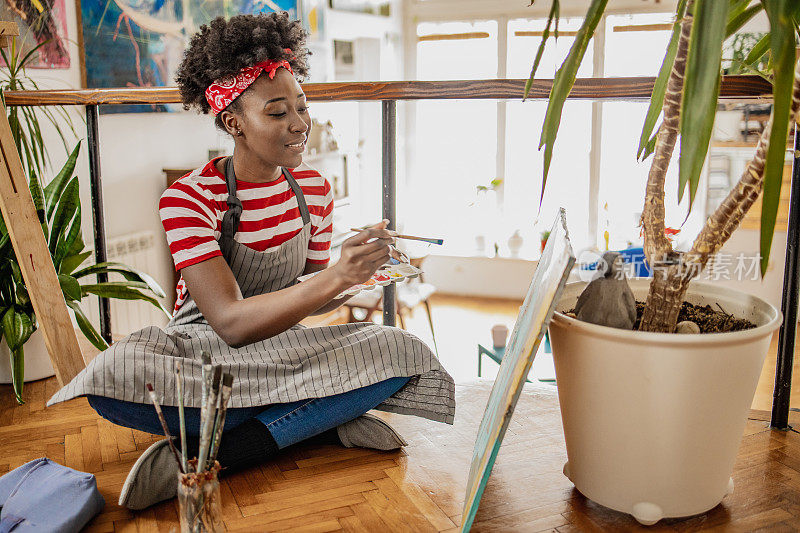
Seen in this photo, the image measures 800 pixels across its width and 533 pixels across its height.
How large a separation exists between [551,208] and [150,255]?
4.27 meters

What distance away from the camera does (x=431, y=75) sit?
766cm

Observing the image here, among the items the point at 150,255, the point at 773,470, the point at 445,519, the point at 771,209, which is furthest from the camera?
the point at 150,255

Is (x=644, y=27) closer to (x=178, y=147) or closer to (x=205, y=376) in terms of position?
(x=178, y=147)

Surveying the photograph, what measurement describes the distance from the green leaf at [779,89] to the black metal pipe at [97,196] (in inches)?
67.8

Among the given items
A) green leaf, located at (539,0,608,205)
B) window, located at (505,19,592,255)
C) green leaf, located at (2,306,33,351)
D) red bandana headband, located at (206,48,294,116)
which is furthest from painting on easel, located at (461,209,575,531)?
window, located at (505,19,592,255)

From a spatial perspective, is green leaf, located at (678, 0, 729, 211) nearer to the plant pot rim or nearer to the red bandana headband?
the plant pot rim

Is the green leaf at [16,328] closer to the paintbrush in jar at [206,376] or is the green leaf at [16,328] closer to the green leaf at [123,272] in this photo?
the green leaf at [123,272]

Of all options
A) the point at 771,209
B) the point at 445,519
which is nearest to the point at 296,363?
the point at 445,519

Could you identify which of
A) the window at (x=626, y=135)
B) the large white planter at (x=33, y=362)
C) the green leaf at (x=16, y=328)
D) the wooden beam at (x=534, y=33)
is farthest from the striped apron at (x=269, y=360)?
the wooden beam at (x=534, y=33)

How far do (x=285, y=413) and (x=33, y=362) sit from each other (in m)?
1.04

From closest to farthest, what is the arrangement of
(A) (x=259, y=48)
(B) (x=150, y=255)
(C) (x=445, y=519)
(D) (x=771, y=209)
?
(D) (x=771, y=209)
(C) (x=445, y=519)
(A) (x=259, y=48)
(B) (x=150, y=255)

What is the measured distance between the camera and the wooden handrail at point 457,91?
1.50 metres

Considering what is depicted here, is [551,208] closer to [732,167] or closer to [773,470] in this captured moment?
[732,167]

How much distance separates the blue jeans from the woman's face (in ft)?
1.70
